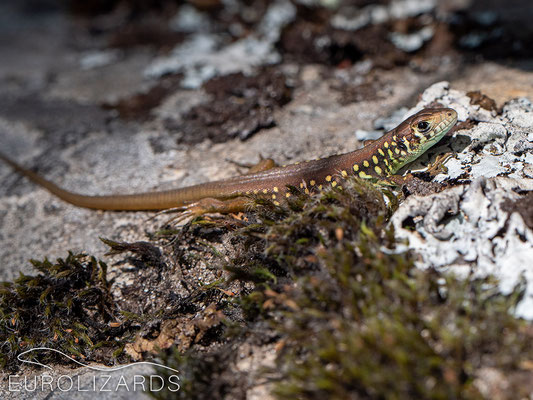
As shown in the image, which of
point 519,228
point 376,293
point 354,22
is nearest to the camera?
point 376,293

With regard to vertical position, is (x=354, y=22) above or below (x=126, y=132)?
above

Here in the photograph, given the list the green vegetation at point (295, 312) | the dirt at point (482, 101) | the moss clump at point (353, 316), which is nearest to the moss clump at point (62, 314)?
the green vegetation at point (295, 312)

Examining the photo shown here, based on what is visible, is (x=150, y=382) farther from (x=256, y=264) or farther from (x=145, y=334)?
(x=256, y=264)

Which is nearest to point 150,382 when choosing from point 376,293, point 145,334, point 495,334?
point 145,334

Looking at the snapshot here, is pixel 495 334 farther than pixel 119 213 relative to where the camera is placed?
No

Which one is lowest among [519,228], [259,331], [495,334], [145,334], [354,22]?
[145,334]

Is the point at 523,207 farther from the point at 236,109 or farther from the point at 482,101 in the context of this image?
the point at 236,109

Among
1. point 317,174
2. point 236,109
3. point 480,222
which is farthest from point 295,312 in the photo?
point 236,109
